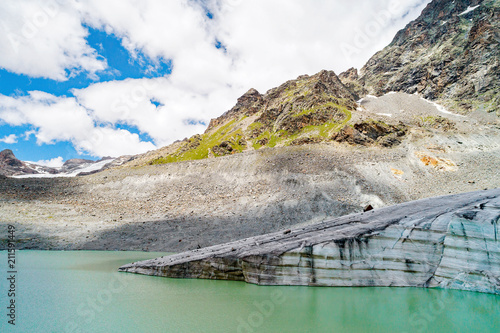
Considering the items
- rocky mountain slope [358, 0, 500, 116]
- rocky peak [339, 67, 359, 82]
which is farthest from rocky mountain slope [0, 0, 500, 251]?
rocky peak [339, 67, 359, 82]

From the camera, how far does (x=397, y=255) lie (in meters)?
14.1

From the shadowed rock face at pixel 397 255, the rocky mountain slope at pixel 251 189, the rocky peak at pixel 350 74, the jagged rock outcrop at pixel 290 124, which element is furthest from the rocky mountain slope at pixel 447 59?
the shadowed rock face at pixel 397 255

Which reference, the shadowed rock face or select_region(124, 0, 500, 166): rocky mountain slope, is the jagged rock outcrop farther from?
the shadowed rock face

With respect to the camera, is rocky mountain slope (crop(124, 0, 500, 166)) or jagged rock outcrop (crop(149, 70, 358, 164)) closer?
rocky mountain slope (crop(124, 0, 500, 166))

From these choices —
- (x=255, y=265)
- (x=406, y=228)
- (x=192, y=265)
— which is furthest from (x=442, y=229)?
(x=192, y=265)

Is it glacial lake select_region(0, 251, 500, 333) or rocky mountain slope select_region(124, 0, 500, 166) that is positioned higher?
rocky mountain slope select_region(124, 0, 500, 166)

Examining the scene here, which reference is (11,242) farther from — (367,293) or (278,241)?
(367,293)

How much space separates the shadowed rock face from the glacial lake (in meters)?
0.79

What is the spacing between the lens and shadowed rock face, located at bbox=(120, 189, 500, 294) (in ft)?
43.7

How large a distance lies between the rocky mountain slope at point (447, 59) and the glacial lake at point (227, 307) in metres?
90.3

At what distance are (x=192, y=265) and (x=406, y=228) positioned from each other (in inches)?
566

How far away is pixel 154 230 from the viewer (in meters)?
31.8

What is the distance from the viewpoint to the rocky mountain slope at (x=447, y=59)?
269ft

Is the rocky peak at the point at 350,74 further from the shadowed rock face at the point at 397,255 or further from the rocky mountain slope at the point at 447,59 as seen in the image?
the shadowed rock face at the point at 397,255
